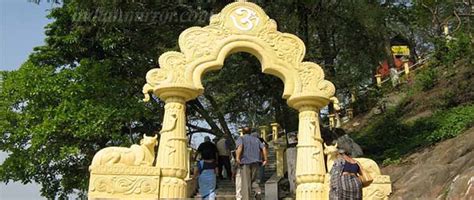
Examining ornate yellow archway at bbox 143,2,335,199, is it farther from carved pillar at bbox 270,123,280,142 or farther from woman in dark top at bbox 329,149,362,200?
carved pillar at bbox 270,123,280,142

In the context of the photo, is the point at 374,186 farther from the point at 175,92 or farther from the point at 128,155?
the point at 128,155

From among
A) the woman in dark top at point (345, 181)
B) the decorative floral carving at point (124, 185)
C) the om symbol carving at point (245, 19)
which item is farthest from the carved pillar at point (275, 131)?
the woman in dark top at point (345, 181)

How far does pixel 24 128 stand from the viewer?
40.1 ft

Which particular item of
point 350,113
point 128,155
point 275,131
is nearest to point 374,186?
point 128,155

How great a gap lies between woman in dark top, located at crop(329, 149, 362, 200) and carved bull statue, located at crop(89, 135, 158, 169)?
2.68m

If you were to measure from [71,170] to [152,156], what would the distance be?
590cm

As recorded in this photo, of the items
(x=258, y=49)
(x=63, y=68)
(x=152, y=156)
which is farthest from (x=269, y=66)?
(x=63, y=68)

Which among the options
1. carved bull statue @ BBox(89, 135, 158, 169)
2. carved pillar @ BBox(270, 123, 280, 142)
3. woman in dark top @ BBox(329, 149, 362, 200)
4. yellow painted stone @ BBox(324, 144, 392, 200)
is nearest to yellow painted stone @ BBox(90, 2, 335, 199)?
carved bull statue @ BBox(89, 135, 158, 169)

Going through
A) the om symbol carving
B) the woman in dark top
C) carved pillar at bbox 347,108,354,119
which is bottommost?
the woman in dark top

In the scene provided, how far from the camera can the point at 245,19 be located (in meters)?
8.54

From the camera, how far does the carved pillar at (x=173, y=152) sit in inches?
302

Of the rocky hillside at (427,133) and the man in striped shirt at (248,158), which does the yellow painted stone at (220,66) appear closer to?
the man in striped shirt at (248,158)

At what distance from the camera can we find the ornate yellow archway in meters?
8.00

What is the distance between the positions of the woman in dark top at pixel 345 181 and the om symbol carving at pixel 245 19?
284 centimetres
